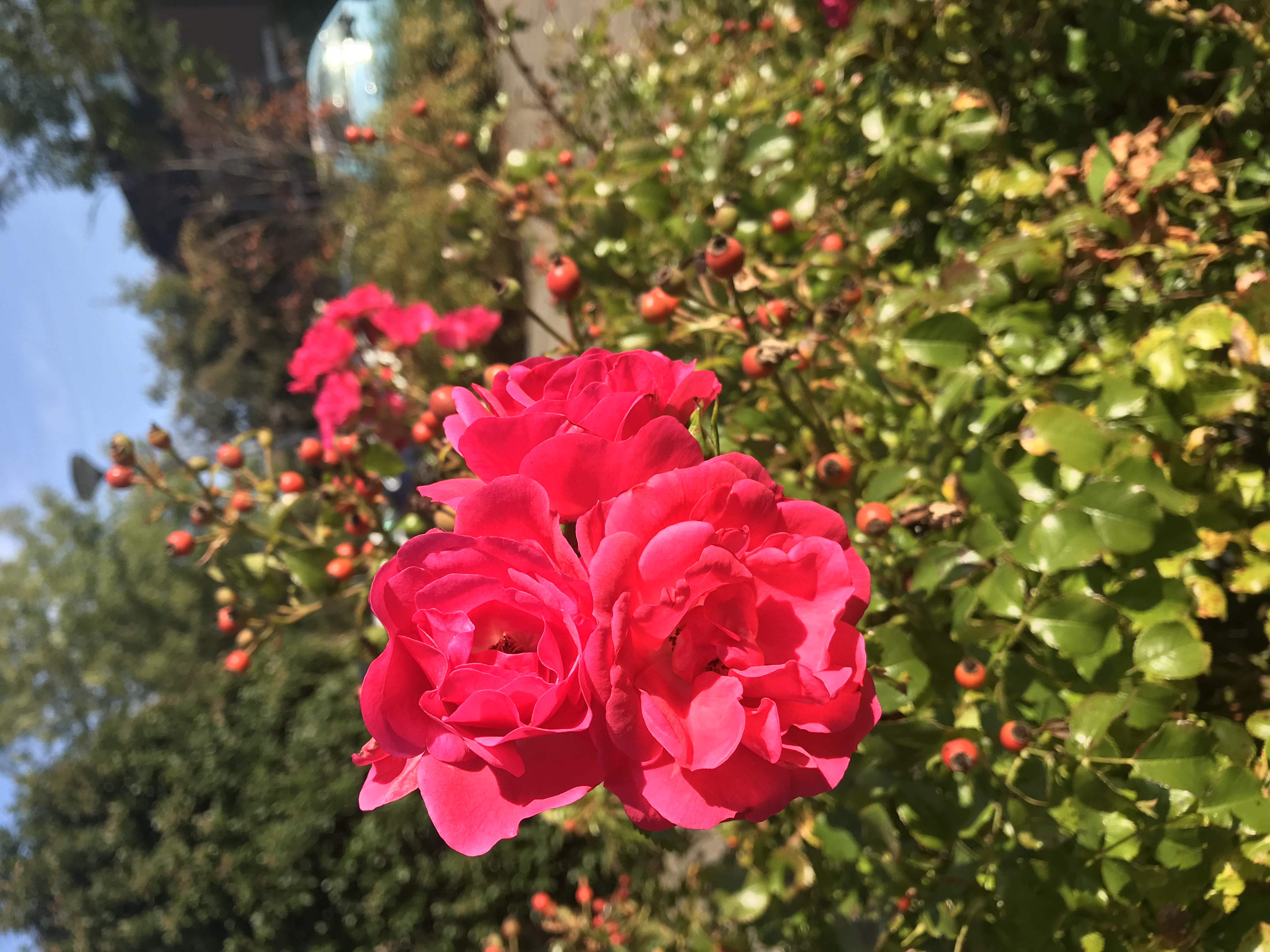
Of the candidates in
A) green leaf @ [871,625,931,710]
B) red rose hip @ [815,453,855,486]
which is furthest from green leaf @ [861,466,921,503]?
green leaf @ [871,625,931,710]

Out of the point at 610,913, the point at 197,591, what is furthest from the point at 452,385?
the point at 197,591

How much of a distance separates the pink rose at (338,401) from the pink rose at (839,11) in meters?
1.17

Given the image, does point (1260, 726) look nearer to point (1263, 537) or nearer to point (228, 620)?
point (1263, 537)

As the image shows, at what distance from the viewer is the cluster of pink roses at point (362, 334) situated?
1468mm

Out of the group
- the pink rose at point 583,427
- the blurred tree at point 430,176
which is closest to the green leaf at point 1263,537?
the pink rose at point 583,427

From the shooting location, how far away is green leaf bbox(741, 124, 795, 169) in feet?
3.43

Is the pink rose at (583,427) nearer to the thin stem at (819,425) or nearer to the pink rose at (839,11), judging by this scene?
the thin stem at (819,425)

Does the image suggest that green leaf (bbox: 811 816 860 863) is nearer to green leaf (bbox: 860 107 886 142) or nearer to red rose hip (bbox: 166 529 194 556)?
red rose hip (bbox: 166 529 194 556)

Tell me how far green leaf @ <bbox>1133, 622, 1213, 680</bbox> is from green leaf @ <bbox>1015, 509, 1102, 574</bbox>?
102 mm

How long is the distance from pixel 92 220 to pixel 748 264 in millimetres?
10152

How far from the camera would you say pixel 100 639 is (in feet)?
27.1

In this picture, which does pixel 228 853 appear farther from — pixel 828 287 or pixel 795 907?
pixel 828 287

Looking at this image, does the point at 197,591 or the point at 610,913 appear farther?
the point at 197,591

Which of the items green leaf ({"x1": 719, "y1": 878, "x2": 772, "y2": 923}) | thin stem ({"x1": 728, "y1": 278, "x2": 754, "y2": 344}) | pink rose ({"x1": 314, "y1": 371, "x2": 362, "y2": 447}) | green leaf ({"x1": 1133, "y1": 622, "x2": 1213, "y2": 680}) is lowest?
green leaf ({"x1": 719, "y1": 878, "x2": 772, "y2": 923})
